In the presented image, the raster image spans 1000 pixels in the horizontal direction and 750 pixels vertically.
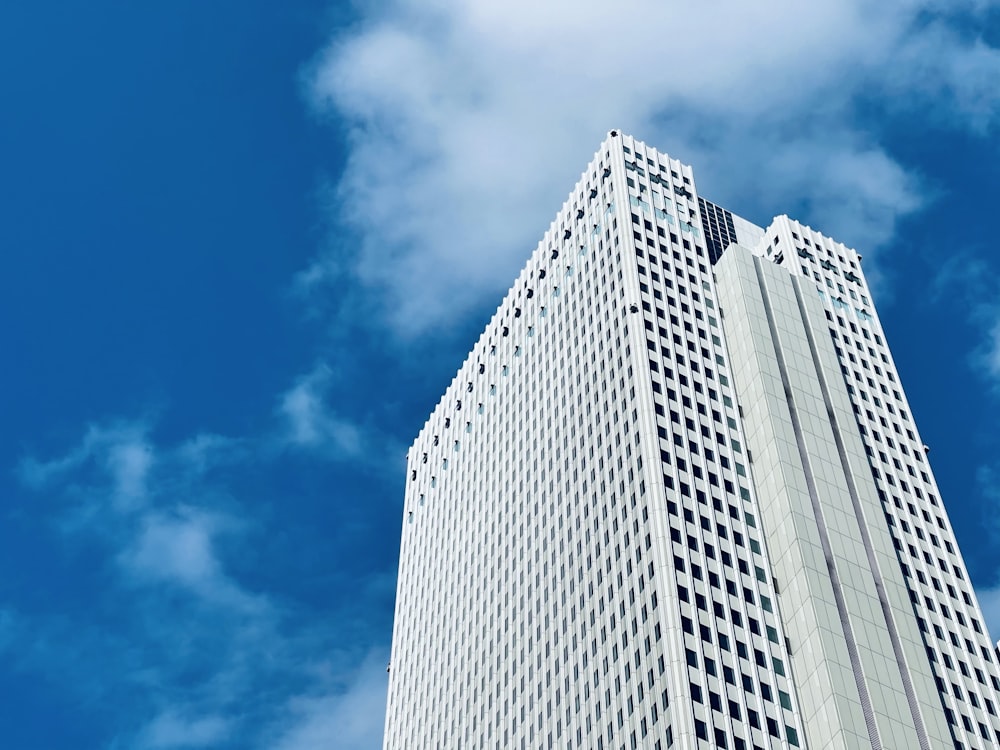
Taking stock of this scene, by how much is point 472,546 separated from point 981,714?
63.0 meters

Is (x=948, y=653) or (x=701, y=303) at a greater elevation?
(x=701, y=303)

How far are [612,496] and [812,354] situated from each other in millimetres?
38086

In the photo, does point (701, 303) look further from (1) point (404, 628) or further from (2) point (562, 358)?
(1) point (404, 628)

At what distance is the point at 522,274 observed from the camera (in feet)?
592

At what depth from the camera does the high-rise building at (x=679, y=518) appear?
114 m

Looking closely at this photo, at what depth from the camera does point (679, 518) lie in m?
122

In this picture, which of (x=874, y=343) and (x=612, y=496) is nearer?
(x=612, y=496)

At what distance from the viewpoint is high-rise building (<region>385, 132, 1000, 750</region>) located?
113625 millimetres

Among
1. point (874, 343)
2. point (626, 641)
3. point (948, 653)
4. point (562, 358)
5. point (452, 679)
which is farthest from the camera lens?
point (874, 343)

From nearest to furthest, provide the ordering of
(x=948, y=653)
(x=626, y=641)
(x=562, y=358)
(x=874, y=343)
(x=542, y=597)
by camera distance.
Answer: (x=626, y=641)
(x=948, y=653)
(x=542, y=597)
(x=562, y=358)
(x=874, y=343)

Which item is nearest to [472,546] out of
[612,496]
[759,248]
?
[612,496]

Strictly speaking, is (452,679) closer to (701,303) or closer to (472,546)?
(472,546)

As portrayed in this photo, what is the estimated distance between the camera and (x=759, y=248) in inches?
6895

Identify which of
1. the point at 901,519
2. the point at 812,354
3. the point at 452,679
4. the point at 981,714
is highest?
the point at 812,354
